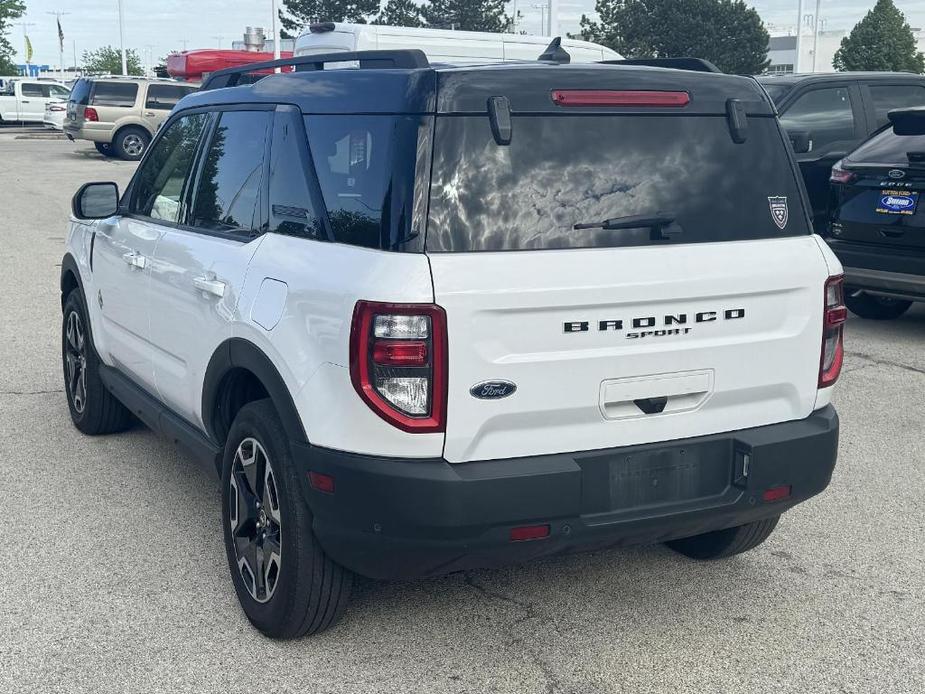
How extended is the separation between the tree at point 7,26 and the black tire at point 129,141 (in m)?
46.8

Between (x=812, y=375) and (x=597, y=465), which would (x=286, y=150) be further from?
(x=812, y=375)

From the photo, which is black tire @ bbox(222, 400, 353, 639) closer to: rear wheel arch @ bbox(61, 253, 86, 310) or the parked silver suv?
rear wheel arch @ bbox(61, 253, 86, 310)

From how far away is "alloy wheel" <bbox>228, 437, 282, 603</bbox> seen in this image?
12.0 feet

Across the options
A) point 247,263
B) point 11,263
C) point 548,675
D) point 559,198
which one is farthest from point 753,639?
point 11,263

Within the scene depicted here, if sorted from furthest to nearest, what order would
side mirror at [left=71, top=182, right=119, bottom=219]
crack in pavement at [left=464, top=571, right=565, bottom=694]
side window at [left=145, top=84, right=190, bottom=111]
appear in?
side window at [left=145, top=84, right=190, bottom=111] < side mirror at [left=71, top=182, right=119, bottom=219] < crack in pavement at [left=464, top=571, right=565, bottom=694]

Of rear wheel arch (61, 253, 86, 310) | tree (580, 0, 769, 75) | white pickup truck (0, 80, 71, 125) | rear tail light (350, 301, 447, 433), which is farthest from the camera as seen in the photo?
tree (580, 0, 769, 75)

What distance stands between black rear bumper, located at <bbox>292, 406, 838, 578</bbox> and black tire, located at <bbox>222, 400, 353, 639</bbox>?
0.40ft

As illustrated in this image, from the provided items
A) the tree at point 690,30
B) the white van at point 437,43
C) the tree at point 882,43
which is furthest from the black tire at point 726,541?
the tree at point 690,30

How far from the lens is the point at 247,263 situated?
381 cm

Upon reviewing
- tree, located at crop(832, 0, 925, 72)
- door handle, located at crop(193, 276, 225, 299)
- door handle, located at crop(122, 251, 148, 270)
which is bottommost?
door handle, located at crop(122, 251, 148, 270)

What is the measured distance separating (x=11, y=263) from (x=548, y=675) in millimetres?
10430

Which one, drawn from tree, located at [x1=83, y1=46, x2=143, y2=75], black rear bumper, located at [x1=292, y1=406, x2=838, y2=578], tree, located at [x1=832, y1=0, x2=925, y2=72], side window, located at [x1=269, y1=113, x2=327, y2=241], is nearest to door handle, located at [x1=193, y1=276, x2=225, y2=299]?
side window, located at [x1=269, y1=113, x2=327, y2=241]

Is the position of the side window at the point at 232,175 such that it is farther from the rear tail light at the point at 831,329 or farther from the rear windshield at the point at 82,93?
the rear windshield at the point at 82,93

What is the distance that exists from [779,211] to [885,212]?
5.00m
